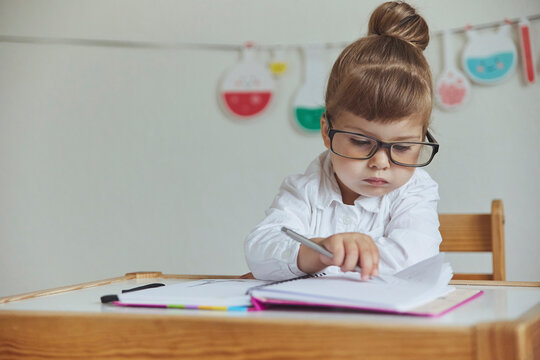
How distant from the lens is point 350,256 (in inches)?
27.4

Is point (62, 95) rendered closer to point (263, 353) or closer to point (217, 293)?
point (217, 293)

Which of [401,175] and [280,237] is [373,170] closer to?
[401,175]

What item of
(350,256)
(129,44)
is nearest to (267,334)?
(350,256)

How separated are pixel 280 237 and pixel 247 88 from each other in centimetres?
134

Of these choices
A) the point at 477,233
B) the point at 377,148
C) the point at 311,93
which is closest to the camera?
the point at 377,148

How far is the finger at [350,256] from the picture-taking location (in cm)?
69

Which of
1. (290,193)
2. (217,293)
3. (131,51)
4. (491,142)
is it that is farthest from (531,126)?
(217,293)

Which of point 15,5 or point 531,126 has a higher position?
point 15,5

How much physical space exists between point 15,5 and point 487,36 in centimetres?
166

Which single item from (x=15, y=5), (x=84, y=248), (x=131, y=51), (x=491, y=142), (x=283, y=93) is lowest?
(x=84, y=248)

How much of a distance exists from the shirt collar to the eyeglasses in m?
0.10

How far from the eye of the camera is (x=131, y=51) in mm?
2320

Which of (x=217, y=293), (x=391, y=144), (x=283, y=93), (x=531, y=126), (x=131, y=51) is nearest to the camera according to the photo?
(x=217, y=293)

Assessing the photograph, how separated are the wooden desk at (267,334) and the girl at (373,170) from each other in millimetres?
262
